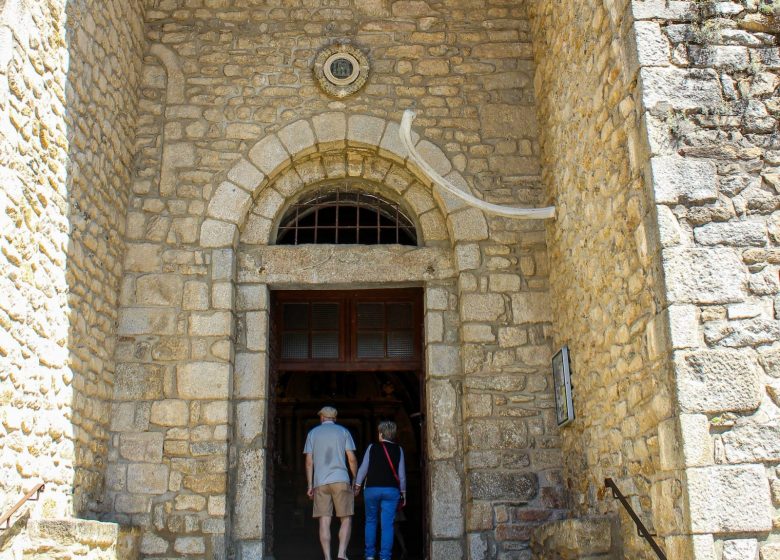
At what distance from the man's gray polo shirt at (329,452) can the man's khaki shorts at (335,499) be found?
0.14 feet

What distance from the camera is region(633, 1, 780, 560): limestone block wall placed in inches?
139

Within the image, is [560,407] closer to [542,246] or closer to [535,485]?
[535,485]

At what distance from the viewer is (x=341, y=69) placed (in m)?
6.57

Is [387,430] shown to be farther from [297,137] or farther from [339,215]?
[297,137]

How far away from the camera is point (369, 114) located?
6.52 m

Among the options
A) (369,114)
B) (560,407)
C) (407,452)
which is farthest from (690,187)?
(407,452)

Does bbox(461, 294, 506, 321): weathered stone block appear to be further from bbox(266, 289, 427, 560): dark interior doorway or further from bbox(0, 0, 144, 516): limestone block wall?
bbox(0, 0, 144, 516): limestone block wall

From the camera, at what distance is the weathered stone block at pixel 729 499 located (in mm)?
3477

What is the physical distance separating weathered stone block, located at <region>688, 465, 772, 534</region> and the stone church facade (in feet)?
0.05

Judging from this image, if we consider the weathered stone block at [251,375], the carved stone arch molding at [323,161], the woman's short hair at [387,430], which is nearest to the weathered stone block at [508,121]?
the carved stone arch molding at [323,161]

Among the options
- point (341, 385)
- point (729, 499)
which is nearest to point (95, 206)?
point (729, 499)

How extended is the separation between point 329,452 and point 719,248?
3.20 metres

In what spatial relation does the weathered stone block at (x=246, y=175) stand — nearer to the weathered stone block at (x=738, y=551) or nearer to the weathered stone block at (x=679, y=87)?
the weathered stone block at (x=679, y=87)

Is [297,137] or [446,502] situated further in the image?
[297,137]
